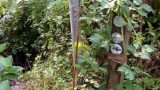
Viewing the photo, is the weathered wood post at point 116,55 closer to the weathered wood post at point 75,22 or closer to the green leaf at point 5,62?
the weathered wood post at point 75,22

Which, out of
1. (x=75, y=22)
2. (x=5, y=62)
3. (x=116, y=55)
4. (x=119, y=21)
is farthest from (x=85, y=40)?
(x=5, y=62)

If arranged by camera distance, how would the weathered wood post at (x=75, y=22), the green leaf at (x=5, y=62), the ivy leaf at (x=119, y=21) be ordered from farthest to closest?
1. the weathered wood post at (x=75, y=22)
2. the ivy leaf at (x=119, y=21)
3. the green leaf at (x=5, y=62)

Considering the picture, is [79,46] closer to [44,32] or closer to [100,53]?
[100,53]

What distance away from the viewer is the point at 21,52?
3.41 meters

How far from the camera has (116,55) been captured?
1669 mm

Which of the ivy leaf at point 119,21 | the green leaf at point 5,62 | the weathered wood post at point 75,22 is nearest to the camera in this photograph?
the green leaf at point 5,62

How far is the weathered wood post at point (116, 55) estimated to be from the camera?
5.30ft

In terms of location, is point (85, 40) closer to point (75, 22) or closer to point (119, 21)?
point (75, 22)

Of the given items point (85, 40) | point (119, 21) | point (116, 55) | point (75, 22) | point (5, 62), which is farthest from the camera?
point (85, 40)

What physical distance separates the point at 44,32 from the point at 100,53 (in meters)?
1.12

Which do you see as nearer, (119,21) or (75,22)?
(119,21)

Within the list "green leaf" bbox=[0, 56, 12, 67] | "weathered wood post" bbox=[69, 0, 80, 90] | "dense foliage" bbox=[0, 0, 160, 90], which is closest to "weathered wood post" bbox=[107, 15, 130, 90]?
"dense foliage" bbox=[0, 0, 160, 90]

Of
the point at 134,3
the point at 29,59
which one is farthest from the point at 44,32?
the point at 134,3

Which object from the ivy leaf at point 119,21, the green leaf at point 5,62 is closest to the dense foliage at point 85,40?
the ivy leaf at point 119,21
